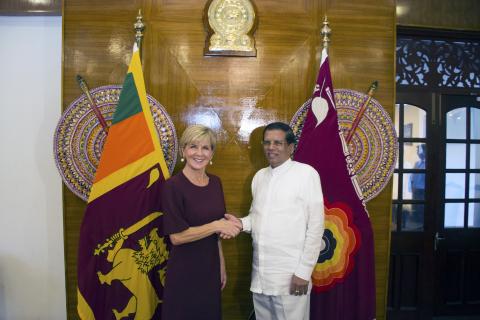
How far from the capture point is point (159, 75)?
2.20 m

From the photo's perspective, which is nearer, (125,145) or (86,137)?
(125,145)

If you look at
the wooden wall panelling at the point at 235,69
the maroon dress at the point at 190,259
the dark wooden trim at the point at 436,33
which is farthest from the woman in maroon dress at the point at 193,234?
the dark wooden trim at the point at 436,33

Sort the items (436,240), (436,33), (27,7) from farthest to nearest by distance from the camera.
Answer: (436,240) < (436,33) < (27,7)

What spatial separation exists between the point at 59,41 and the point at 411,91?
2.85 m

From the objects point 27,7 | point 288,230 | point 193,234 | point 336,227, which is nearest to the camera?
point 193,234

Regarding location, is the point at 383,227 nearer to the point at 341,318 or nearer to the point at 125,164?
the point at 341,318

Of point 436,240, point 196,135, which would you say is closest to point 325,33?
point 196,135

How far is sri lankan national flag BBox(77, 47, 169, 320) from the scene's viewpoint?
1832 mm

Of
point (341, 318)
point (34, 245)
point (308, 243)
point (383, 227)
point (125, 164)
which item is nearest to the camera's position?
point (308, 243)

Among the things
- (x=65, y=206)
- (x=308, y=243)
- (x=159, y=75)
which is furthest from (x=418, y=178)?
(x=65, y=206)

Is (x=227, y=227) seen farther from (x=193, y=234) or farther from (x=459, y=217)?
(x=459, y=217)

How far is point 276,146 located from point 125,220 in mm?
996

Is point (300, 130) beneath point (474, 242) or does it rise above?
above

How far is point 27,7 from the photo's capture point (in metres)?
2.34
